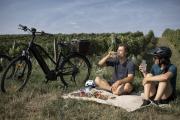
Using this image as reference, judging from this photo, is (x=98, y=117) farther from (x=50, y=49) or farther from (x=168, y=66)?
(x=50, y=49)

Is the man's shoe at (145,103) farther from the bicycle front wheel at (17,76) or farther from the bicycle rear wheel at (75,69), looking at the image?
the bicycle front wheel at (17,76)

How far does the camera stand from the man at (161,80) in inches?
282

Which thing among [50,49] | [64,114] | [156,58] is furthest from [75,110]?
[50,49]

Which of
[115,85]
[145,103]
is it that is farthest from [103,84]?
[145,103]

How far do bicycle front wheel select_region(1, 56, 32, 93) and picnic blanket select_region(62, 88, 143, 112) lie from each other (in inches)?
43.1

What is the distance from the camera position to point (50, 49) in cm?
2511

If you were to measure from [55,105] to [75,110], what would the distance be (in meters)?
0.51

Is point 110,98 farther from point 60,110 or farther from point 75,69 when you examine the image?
point 75,69

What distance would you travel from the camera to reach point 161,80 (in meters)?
7.09

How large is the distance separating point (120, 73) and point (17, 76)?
240 cm

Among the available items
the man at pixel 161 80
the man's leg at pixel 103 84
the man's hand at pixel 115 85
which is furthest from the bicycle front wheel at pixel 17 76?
the man at pixel 161 80

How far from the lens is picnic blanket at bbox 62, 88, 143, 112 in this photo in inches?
287

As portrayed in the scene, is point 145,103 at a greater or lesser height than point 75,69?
lesser

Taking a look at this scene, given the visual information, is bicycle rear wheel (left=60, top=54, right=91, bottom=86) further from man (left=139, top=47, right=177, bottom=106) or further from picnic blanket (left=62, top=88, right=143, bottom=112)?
man (left=139, top=47, right=177, bottom=106)
